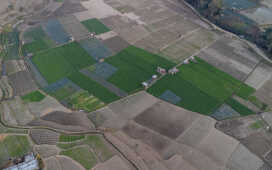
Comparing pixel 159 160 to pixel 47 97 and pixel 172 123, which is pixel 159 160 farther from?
pixel 47 97

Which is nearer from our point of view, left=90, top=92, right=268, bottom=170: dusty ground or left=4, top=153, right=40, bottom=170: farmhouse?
left=4, top=153, right=40, bottom=170: farmhouse

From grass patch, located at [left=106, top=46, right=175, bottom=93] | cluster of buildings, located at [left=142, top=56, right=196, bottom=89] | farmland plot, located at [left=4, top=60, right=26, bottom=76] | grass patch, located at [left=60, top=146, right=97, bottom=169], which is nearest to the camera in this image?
grass patch, located at [left=60, top=146, right=97, bottom=169]

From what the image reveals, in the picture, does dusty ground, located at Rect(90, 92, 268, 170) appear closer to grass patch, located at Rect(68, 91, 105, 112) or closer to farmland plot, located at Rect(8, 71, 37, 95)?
grass patch, located at Rect(68, 91, 105, 112)

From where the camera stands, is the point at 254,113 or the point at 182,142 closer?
the point at 182,142

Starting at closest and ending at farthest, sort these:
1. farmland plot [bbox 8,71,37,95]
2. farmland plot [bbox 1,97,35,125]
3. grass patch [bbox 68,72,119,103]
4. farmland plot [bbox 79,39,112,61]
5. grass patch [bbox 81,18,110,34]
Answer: farmland plot [bbox 1,97,35,125], grass patch [bbox 68,72,119,103], farmland plot [bbox 8,71,37,95], farmland plot [bbox 79,39,112,61], grass patch [bbox 81,18,110,34]

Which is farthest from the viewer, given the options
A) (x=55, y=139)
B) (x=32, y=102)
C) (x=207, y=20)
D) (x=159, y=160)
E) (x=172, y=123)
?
(x=207, y=20)

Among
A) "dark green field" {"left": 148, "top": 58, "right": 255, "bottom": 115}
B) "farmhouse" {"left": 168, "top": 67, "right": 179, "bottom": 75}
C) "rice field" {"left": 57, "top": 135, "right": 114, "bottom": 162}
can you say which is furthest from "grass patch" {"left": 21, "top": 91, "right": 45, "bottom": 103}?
"farmhouse" {"left": 168, "top": 67, "right": 179, "bottom": 75}

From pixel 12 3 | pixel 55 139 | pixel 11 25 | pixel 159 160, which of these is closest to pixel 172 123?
pixel 159 160
